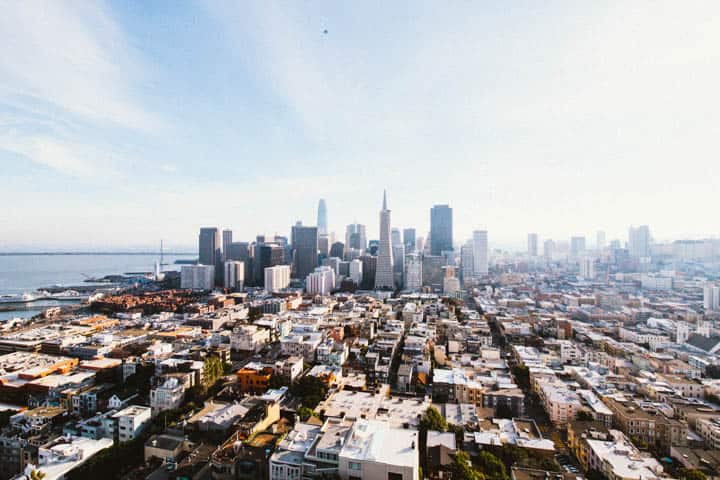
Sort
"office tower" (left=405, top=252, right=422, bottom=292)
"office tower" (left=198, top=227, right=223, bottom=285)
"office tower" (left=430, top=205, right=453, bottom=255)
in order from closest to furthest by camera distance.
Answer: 1. "office tower" (left=405, top=252, right=422, bottom=292)
2. "office tower" (left=198, top=227, right=223, bottom=285)
3. "office tower" (left=430, top=205, right=453, bottom=255)

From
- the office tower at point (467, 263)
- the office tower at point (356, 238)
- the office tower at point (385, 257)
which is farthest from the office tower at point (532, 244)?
the office tower at point (385, 257)

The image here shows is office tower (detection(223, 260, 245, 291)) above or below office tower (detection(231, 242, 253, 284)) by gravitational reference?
below

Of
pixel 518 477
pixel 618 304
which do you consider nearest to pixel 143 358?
pixel 518 477

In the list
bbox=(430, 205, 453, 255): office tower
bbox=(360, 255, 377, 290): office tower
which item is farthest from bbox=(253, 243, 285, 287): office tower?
bbox=(430, 205, 453, 255): office tower

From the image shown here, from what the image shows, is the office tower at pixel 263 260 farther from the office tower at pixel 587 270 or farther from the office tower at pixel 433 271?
the office tower at pixel 587 270

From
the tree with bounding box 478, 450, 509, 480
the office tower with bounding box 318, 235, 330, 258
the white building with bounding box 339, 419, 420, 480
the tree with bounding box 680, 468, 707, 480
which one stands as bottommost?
the tree with bounding box 680, 468, 707, 480

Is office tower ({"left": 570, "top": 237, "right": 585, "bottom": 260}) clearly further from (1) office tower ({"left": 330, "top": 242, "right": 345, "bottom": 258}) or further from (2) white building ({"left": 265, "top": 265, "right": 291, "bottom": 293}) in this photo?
(2) white building ({"left": 265, "top": 265, "right": 291, "bottom": 293})

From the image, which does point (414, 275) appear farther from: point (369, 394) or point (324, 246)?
point (369, 394)
